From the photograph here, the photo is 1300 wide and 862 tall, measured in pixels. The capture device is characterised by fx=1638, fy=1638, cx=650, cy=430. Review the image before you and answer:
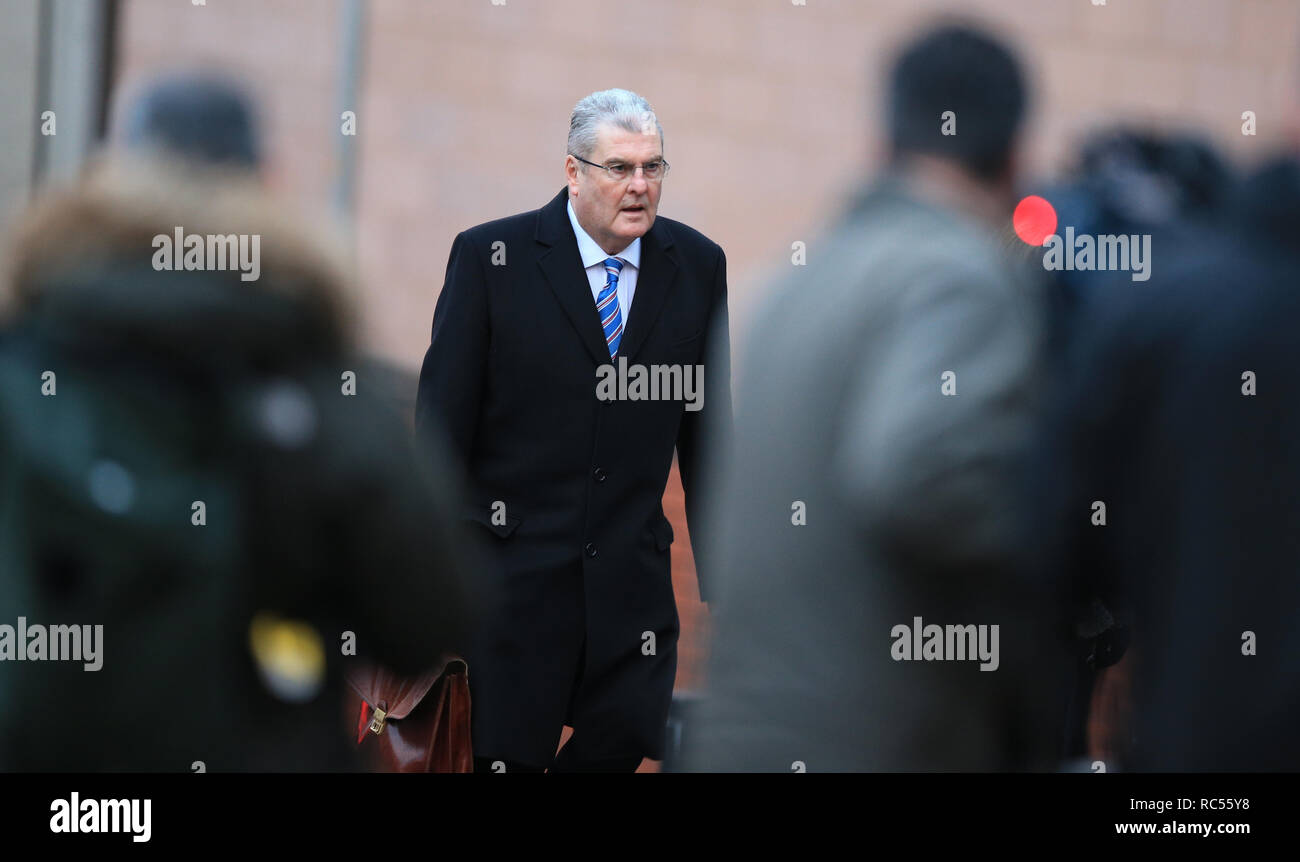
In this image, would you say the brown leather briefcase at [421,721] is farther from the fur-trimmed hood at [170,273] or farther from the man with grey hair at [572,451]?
the fur-trimmed hood at [170,273]

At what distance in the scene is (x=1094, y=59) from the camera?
7.69 metres

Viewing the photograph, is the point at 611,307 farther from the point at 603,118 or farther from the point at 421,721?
the point at 421,721

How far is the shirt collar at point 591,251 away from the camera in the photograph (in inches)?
152

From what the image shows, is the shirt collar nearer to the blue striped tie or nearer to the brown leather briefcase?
the blue striped tie

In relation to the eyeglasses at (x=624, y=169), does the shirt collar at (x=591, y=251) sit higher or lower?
lower

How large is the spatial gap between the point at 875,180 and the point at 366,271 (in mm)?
747

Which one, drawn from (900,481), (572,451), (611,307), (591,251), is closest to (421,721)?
(572,451)

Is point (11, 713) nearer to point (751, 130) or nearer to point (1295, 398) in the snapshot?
point (1295, 398)

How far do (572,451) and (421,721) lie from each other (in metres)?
0.68

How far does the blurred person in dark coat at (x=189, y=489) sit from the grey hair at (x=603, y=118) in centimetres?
171

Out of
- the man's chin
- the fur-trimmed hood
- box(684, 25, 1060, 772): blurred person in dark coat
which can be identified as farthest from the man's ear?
the fur-trimmed hood

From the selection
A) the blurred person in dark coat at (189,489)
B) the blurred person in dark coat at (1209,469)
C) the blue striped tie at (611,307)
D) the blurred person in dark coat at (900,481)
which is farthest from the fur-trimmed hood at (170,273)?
the blue striped tie at (611,307)

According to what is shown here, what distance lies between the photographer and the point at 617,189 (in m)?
3.78
